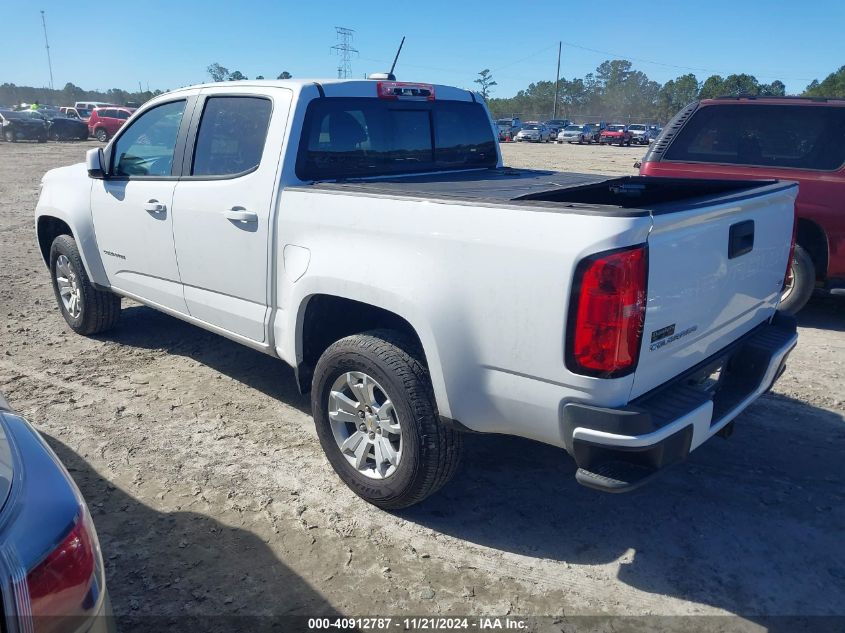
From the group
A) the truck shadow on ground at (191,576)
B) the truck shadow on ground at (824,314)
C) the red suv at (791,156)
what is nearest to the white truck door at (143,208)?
the truck shadow on ground at (191,576)

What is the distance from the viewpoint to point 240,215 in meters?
3.69

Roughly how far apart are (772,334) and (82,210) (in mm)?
4693

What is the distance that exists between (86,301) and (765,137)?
19.9 ft

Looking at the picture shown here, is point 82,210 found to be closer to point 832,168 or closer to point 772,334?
point 772,334

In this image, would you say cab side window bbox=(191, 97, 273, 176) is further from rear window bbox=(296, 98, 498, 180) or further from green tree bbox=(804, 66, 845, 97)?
green tree bbox=(804, 66, 845, 97)

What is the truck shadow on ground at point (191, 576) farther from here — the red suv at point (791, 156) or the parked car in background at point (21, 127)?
the parked car in background at point (21, 127)

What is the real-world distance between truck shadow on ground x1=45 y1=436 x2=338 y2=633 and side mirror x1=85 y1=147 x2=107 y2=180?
2.39 metres

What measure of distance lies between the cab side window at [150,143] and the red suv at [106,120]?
104 feet

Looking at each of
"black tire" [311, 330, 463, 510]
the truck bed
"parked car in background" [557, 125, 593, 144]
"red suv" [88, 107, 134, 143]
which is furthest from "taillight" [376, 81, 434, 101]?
→ "parked car in background" [557, 125, 593, 144]

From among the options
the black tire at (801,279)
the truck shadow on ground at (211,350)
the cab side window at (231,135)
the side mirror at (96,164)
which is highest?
the cab side window at (231,135)

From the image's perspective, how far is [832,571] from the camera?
2889mm

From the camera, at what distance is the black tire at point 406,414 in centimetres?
298

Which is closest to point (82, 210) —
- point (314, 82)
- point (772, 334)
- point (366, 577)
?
point (314, 82)

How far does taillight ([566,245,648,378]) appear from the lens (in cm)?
236
